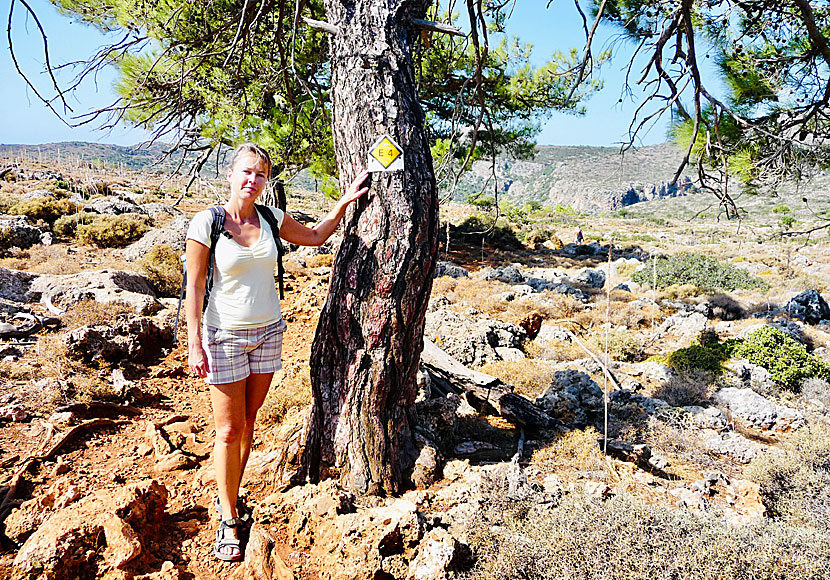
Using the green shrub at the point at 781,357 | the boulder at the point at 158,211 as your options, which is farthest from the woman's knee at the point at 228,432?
the boulder at the point at 158,211

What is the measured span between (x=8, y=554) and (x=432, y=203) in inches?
106

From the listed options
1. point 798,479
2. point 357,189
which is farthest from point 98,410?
point 798,479

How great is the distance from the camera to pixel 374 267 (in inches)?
101

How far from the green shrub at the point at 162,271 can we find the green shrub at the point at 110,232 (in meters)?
3.42

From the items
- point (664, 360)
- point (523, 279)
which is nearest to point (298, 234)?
point (664, 360)

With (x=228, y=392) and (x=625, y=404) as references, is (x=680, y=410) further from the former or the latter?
(x=228, y=392)

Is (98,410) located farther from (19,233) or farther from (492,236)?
(492,236)

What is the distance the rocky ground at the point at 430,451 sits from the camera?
7.06ft

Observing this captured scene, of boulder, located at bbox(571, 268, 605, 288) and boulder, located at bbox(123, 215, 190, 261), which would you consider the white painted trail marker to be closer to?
boulder, located at bbox(123, 215, 190, 261)

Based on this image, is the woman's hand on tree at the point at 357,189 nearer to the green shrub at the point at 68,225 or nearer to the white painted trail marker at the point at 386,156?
the white painted trail marker at the point at 386,156

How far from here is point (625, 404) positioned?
4.48m

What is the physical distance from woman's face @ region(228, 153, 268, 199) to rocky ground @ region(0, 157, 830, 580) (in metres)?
1.67

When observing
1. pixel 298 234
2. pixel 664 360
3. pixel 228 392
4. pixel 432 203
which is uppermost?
pixel 432 203

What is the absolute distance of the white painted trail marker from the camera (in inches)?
98.9
